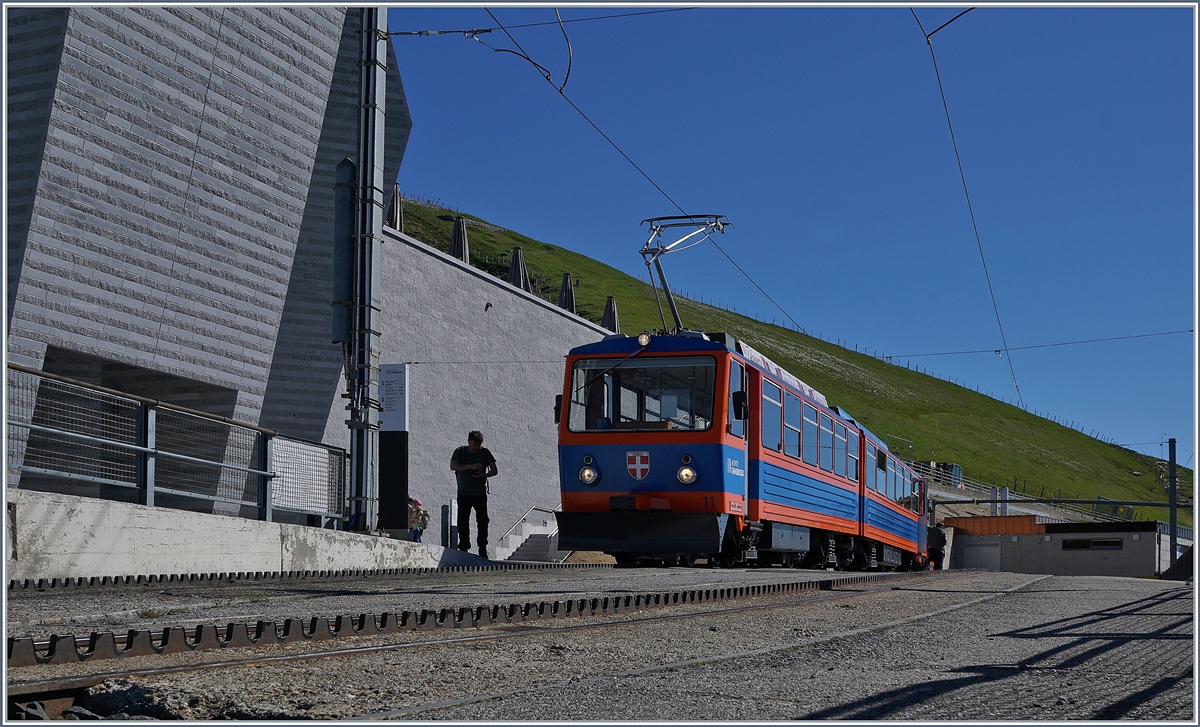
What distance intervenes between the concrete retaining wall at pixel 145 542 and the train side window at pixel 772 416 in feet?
18.4

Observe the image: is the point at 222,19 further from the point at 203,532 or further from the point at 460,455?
the point at 203,532

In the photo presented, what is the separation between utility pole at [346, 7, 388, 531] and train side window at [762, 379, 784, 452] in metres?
5.46

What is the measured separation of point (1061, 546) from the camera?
262 feet

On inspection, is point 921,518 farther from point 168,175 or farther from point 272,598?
point 272,598

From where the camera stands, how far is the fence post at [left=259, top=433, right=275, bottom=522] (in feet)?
45.8

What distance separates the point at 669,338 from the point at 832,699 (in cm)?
994

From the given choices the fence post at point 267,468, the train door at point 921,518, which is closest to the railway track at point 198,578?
the fence post at point 267,468

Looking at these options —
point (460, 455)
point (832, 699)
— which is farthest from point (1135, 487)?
point (832, 699)

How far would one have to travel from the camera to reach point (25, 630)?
605cm

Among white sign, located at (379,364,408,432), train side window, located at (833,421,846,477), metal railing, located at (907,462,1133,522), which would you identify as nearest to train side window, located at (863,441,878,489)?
train side window, located at (833,421,846,477)

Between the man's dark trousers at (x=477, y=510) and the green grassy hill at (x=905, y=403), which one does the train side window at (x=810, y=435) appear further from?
the green grassy hill at (x=905, y=403)

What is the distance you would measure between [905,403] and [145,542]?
14541 centimetres

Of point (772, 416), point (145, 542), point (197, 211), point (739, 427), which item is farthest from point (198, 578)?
point (197, 211)

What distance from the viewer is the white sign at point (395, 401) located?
19.7 metres
